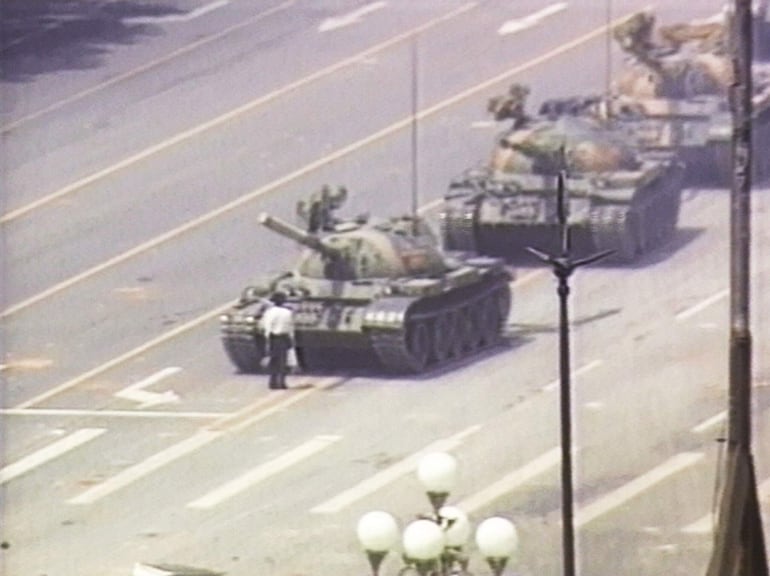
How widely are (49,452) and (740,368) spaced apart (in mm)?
2798

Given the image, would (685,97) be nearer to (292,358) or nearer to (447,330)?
(447,330)

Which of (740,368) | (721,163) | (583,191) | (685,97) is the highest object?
(685,97)

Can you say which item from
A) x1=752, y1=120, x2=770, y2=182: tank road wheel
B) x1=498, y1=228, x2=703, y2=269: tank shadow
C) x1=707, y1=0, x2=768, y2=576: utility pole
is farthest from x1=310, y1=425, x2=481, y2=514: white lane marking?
x1=752, y1=120, x2=770, y2=182: tank road wheel

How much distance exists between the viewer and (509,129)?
9.55 metres

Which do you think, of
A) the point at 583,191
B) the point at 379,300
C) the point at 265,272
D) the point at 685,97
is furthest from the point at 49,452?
the point at 685,97

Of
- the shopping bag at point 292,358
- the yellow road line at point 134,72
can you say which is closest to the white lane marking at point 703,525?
the shopping bag at point 292,358

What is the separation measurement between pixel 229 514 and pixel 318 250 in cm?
109

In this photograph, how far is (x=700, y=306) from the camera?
943cm

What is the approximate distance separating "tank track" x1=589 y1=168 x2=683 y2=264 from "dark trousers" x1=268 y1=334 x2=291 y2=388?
129cm

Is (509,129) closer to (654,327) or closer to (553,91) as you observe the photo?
(553,91)

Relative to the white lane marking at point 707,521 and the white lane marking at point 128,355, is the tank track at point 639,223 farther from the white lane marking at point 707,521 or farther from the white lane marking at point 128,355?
the white lane marking at point 128,355

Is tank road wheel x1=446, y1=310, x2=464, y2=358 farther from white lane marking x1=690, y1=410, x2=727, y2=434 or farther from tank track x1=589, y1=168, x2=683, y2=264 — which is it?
white lane marking x1=690, y1=410, x2=727, y2=434

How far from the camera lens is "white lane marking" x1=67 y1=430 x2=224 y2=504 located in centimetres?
958

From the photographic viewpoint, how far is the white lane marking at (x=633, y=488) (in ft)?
30.8
